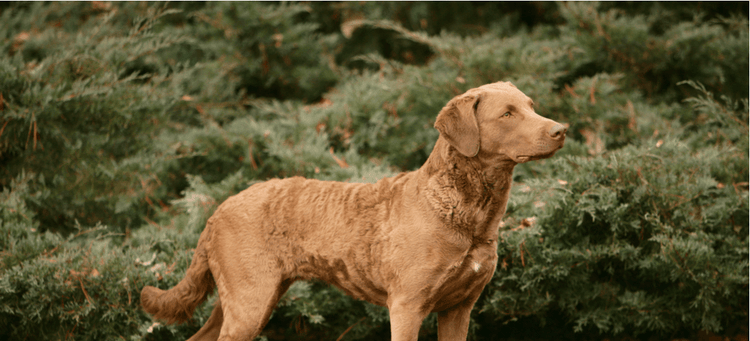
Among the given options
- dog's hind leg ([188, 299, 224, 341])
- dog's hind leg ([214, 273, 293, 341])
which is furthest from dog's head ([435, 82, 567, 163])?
dog's hind leg ([188, 299, 224, 341])

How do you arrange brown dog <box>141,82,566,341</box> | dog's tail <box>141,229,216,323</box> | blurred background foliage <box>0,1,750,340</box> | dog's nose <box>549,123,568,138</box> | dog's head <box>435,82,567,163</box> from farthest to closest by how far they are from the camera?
1. blurred background foliage <box>0,1,750,340</box>
2. dog's tail <box>141,229,216,323</box>
3. brown dog <box>141,82,566,341</box>
4. dog's head <box>435,82,567,163</box>
5. dog's nose <box>549,123,568,138</box>

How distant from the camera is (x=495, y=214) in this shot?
9.57ft

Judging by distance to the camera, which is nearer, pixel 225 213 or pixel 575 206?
pixel 225 213

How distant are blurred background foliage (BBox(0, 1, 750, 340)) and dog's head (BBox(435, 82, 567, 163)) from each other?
1621 mm

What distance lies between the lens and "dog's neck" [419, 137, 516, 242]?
285 centimetres

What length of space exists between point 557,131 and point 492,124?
1.15ft

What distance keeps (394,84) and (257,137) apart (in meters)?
1.66

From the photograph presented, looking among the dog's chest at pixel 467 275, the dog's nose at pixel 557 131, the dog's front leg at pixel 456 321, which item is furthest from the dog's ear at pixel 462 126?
the dog's front leg at pixel 456 321

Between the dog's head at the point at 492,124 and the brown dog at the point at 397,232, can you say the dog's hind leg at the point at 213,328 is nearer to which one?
the brown dog at the point at 397,232

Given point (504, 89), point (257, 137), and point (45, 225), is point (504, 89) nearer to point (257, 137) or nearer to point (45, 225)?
point (257, 137)

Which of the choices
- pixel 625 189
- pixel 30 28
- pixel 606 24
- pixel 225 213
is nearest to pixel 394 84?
pixel 606 24

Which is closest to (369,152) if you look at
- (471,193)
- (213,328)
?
(213,328)

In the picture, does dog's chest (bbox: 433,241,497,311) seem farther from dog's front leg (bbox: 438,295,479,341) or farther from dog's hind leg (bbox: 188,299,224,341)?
dog's hind leg (bbox: 188,299,224,341)

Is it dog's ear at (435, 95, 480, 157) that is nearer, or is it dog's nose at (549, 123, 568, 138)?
dog's nose at (549, 123, 568, 138)
